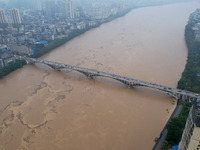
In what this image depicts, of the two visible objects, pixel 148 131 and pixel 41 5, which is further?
pixel 41 5

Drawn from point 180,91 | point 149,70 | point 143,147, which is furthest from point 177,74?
point 143,147

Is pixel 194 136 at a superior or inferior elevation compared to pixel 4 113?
superior

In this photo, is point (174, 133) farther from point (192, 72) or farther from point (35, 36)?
point (35, 36)

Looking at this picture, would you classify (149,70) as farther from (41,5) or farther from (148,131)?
(41,5)

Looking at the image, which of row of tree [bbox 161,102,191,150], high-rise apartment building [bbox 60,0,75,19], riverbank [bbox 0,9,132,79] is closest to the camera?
row of tree [bbox 161,102,191,150]

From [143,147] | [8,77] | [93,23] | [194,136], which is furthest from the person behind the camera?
[93,23]

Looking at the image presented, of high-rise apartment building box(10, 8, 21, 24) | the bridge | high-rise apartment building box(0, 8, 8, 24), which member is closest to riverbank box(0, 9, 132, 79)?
the bridge

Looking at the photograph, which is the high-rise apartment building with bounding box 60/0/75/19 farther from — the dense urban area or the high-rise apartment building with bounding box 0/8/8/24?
the high-rise apartment building with bounding box 0/8/8/24

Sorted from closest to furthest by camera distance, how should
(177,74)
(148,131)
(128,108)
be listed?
(148,131) < (128,108) < (177,74)
